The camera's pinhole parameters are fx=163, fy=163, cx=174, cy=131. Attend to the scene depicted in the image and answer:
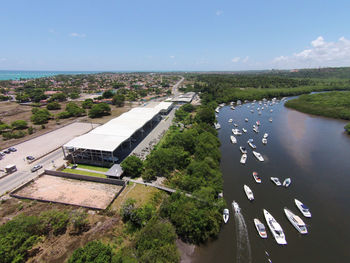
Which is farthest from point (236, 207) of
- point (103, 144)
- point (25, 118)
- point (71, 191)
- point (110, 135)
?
point (25, 118)

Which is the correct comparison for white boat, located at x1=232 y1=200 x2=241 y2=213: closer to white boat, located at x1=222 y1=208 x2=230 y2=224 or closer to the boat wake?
the boat wake

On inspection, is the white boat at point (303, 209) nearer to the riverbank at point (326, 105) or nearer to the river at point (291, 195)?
the river at point (291, 195)

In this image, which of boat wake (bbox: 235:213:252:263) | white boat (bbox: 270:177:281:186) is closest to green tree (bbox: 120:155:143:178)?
boat wake (bbox: 235:213:252:263)

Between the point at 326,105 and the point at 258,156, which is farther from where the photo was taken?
the point at 326,105

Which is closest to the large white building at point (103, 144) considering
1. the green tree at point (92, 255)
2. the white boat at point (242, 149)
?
the green tree at point (92, 255)

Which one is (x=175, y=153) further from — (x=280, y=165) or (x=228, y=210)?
(x=280, y=165)

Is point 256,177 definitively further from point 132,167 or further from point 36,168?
point 36,168

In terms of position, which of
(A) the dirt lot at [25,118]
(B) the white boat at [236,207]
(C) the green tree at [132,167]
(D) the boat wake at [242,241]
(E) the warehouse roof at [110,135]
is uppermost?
(E) the warehouse roof at [110,135]
